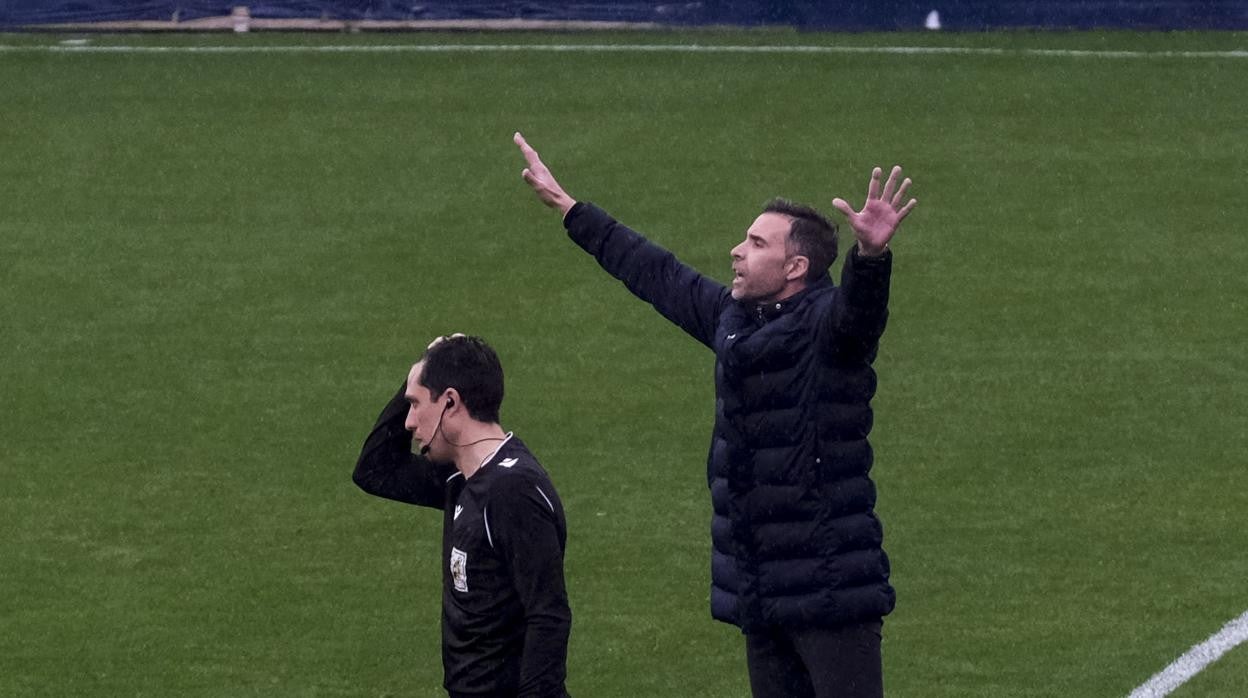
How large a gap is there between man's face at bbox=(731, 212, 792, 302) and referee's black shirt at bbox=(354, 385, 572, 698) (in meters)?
0.98

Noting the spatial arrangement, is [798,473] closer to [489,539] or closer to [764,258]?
[764,258]

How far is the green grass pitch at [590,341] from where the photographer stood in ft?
34.1

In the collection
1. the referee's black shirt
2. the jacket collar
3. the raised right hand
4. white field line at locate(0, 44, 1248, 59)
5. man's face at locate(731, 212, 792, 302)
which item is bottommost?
the referee's black shirt

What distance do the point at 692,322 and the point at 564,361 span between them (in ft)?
23.5

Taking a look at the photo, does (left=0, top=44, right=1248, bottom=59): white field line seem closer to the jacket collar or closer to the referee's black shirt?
the jacket collar

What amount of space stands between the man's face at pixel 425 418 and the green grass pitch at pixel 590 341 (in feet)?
→ 11.3

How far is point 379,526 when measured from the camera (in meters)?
11.8

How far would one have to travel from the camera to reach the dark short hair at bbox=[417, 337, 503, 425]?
6.41 m

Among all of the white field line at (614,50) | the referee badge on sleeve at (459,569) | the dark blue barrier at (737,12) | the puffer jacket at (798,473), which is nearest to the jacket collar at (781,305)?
the puffer jacket at (798,473)

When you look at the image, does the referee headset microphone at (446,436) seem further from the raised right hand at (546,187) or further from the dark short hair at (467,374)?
the raised right hand at (546,187)

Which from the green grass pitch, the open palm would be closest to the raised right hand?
the open palm

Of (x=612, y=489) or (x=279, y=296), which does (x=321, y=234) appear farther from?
(x=612, y=489)

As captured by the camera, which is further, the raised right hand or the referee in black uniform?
the raised right hand

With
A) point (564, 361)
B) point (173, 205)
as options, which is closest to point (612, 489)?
point (564, 361)
